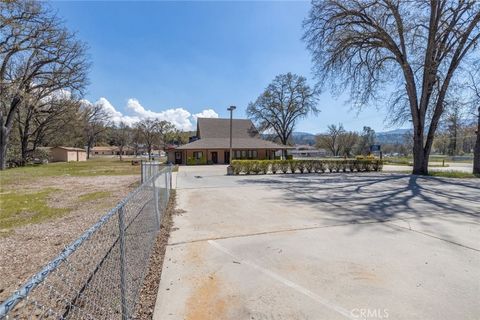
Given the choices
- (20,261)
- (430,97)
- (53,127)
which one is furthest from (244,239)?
(53,127)

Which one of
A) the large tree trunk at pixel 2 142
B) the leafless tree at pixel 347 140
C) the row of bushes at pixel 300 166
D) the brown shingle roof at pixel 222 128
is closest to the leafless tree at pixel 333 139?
the leafless tree at pixel 347 140

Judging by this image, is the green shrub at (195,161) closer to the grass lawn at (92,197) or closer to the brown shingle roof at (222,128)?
the brown shingle roof at (222,128)

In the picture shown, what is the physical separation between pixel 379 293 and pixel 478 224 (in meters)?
4.93

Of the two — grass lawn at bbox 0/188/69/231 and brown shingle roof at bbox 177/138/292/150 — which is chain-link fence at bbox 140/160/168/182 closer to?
grass lawn at bbox 0/188/69/231

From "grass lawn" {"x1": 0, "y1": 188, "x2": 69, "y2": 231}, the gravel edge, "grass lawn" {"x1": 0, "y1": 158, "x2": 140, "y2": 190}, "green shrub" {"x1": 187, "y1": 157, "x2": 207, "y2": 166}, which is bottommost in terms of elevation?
"grass lawn" {"x1": 0, "y1": 158, "x2": 140, "y2": 190}

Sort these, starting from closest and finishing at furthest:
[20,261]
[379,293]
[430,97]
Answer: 1. [379,293]
2. [20,261]
3. [430,97]

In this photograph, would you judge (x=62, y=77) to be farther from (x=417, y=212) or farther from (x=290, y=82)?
(x=290, y=82)

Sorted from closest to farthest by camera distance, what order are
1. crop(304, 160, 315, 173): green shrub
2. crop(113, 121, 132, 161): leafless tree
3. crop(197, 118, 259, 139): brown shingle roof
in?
1. crop(304, 160, 315, 173): green shrub
2. crop(197, 118, 259, 139): brown shingle roof
3. crop(113, 121, 132, 161): leafless tree

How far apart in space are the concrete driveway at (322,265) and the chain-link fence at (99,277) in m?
0.44

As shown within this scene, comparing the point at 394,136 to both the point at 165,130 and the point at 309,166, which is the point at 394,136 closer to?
the point at 165,130

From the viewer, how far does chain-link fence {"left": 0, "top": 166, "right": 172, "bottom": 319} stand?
231 centimetres

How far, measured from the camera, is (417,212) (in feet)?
24.8

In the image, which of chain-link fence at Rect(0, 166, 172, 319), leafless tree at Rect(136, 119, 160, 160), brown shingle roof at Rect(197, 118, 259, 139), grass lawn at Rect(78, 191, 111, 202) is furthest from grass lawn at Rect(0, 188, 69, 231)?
leafless tree at Rect(136, 119, 160, 160)

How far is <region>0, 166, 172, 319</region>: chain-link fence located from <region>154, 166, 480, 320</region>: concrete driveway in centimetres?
44
